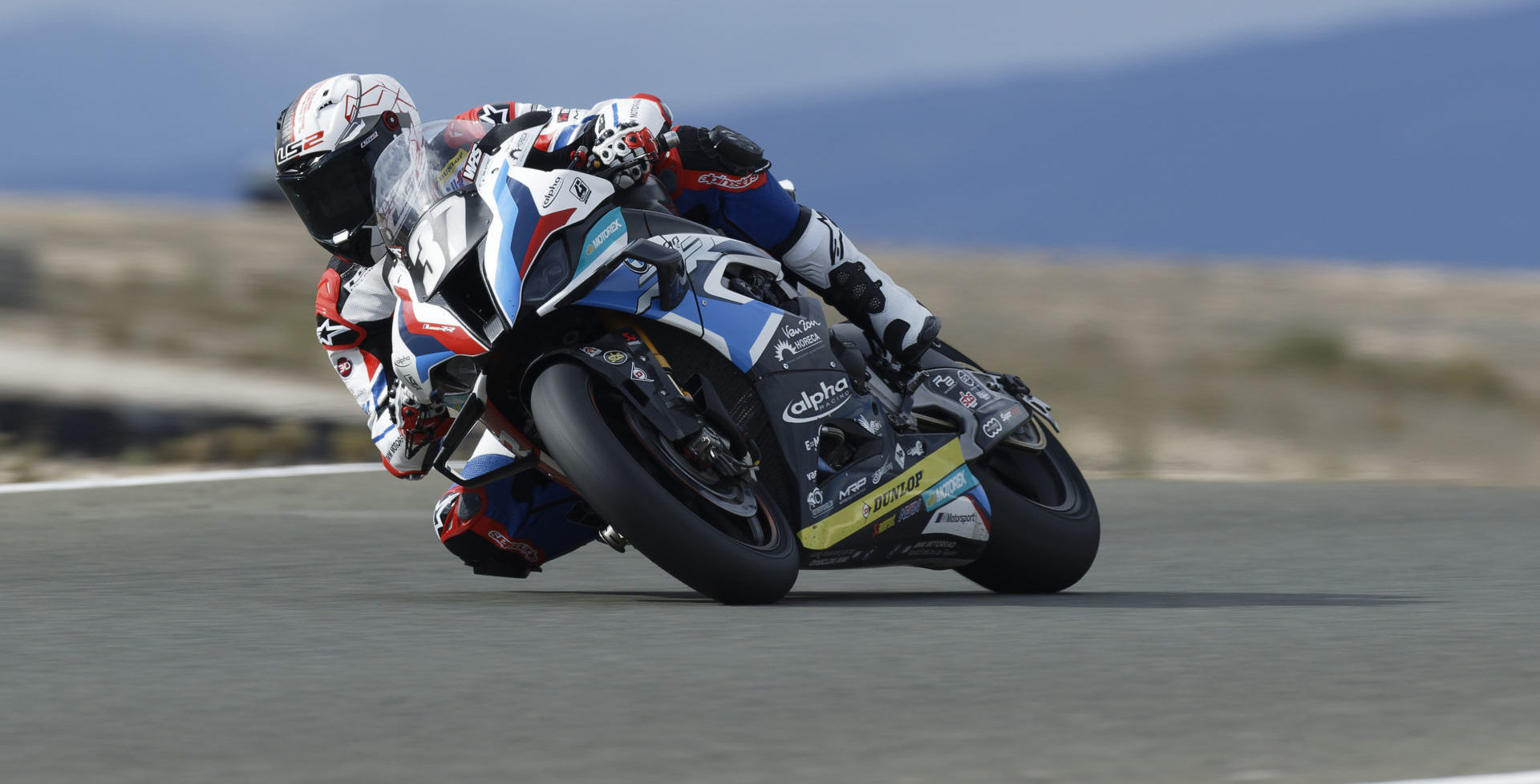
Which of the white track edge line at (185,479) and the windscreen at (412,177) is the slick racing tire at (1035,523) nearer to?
the windscreen at (412,177)

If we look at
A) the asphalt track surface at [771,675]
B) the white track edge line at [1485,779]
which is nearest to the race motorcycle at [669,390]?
the asphalt track surface at [771,675]

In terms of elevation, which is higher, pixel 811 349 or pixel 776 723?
pixel 811 349

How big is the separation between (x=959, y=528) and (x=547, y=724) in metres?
2.40

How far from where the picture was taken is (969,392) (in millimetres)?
6184

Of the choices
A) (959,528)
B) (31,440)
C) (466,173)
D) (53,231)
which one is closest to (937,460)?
(959,528)

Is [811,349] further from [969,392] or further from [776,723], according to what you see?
[776,723]

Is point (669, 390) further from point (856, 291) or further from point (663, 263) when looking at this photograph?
point (856, 291)

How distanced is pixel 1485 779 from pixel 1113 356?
59.3 ft

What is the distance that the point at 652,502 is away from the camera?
187 inches

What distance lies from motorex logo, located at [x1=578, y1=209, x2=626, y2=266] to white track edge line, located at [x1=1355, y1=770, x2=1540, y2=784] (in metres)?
2.70

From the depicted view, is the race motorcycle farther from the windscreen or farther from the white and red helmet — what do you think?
the white and red helmet

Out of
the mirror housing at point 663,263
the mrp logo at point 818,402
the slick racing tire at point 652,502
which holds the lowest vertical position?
the slick racing tire at point 652,502

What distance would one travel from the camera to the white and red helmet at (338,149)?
559 centimetres

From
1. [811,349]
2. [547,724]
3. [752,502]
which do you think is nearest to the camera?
[547,724]
